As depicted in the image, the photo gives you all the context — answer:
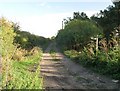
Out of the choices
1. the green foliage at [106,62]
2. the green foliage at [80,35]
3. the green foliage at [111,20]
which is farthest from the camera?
the green foliage at [80,35]

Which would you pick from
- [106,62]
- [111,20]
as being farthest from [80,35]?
[106,62]

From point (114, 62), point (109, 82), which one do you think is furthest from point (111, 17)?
point (109, 82)

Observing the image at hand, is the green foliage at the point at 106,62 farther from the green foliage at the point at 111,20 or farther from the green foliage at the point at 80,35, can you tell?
the green foliage at the point at 80,35

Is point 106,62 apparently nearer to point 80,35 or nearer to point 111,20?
point 111,20

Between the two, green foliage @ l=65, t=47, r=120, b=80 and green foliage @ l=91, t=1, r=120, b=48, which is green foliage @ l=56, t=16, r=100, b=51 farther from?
green foliage @ l=65, t=47, r=120, b=80

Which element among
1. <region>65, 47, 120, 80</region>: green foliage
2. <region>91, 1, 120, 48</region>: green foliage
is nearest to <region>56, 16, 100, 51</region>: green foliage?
<region>91, 1, 120, 48</region>: green foliage

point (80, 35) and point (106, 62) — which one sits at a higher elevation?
point (80, 35)

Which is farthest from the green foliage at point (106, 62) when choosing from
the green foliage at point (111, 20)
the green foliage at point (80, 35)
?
the green foliage at point (80, 35)

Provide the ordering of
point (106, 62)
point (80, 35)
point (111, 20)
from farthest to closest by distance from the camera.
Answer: point (80, 35)
point (111, 20)
point (106, 62)

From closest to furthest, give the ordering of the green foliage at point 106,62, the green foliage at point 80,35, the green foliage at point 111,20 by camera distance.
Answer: the green foliage at point 106,62
the green foliage at point 111,20
the green foliage at point 80,35

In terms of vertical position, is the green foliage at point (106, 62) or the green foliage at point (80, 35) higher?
the green foliage at point (80, 35)

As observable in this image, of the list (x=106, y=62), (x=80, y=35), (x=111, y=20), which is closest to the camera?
(x=106, y=62)

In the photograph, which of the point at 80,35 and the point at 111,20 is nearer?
the point at 111,20

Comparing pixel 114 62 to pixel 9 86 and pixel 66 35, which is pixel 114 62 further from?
pixel 66 35
